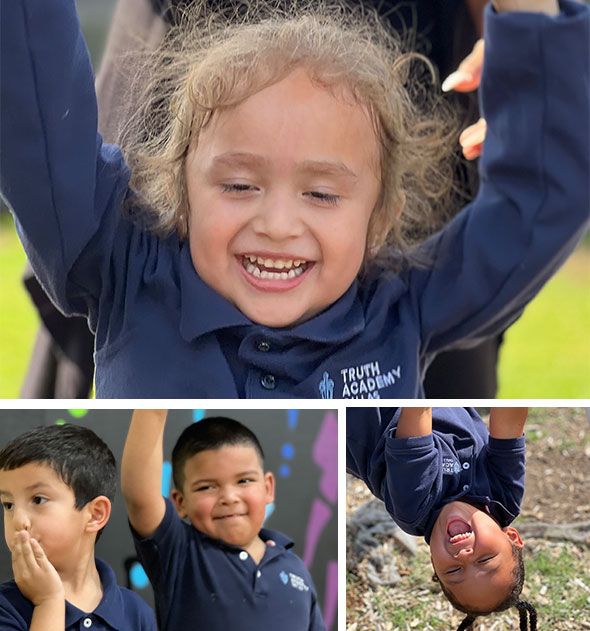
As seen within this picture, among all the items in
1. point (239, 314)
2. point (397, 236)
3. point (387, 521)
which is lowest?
point (387, 521)

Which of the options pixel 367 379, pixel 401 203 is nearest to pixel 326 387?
pixel 367 379

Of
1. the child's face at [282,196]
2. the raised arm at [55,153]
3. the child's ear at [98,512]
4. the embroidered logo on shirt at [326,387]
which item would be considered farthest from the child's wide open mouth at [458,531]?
the raised arm at [55,153]

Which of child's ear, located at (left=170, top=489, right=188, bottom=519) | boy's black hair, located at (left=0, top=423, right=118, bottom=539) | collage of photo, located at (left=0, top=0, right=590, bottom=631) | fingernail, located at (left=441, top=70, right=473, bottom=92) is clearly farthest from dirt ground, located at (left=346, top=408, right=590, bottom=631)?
fingernail, located at (left=441, top=70, right=473, bottom=92)

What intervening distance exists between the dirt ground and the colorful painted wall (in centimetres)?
4

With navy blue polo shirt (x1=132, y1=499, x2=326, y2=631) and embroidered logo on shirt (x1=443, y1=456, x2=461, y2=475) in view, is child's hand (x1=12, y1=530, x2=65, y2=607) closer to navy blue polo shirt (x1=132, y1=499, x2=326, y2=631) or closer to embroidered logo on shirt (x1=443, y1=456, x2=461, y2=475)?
navy blue polo shirt (x1=132, y1=499, x2=326, y2=631)

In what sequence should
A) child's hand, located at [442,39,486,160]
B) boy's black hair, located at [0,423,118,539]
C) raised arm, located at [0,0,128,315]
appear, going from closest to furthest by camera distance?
1. raised arm, located at [0,0,128,315]
2. boy's black hair, located at [0,423,118,539]
3. child's hand, located at [442,39,486,160]

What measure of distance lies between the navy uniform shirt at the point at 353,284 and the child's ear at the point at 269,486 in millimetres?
104

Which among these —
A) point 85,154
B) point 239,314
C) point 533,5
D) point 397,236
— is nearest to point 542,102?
point 533,5

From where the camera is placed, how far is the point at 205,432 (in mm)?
1280

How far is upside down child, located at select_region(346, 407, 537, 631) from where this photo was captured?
1.30 m

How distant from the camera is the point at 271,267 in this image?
1.29m

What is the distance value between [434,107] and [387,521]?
0.55m

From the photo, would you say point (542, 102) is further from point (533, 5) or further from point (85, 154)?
point (85, 154)

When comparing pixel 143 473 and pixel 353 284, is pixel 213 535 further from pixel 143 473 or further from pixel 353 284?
pixel 353 284
